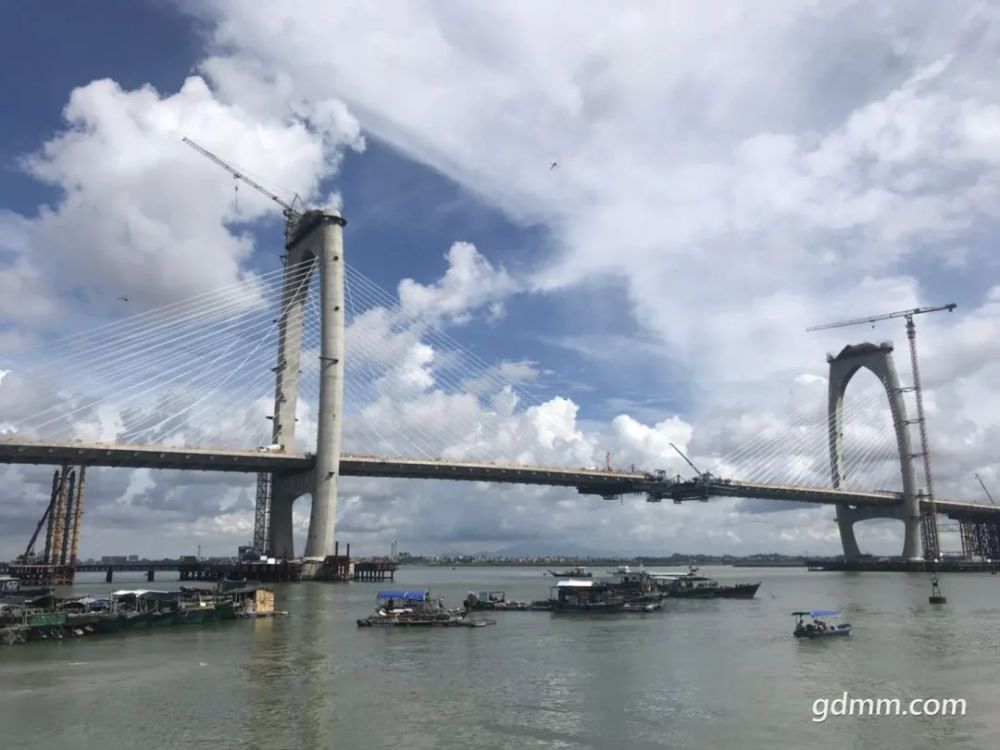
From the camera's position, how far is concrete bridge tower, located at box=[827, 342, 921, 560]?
436 feet

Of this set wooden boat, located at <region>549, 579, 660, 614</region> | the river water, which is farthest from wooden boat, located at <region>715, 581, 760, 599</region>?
the river water

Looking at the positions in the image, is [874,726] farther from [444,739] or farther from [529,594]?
[529,594]

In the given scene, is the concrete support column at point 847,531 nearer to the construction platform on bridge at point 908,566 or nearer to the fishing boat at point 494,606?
the construction platform on bridge at point 908,566

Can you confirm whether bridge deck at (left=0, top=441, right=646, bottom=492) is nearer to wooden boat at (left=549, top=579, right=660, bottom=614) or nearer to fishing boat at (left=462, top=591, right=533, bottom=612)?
Answer: fishing boat at (left=462, top=591, right=533, bottom=612)

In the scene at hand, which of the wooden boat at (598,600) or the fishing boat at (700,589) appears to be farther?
the fishing boat at (700,589)

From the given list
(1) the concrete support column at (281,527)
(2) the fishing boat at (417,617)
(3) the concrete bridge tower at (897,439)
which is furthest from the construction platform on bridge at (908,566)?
(2) the fishing boat at (417,617)

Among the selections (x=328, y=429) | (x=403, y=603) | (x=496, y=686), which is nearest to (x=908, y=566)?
(x=328, y=429)

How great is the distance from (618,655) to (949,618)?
27483mm

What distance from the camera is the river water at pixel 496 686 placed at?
20406 millimetres

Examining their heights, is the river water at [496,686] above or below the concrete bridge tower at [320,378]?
below

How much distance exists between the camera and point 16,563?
320 feet
